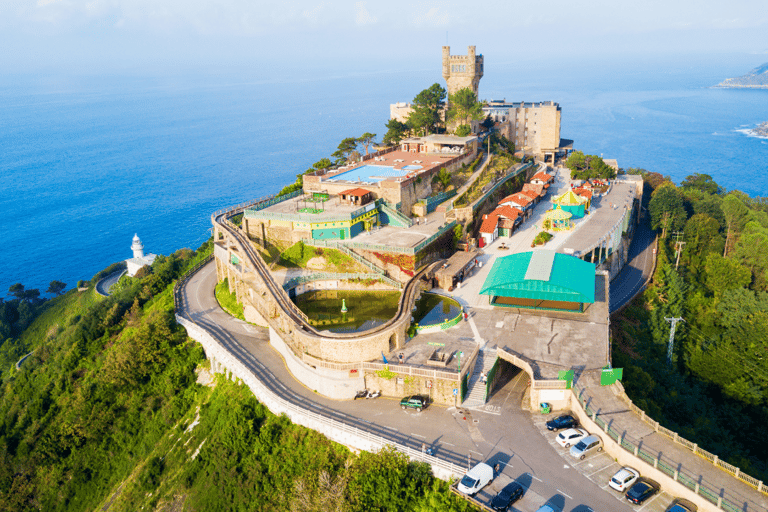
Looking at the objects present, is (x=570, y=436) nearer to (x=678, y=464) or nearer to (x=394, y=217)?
(x=678, y=464)

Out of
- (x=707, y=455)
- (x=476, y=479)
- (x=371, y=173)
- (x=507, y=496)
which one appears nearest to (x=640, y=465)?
(x=707, y=455)

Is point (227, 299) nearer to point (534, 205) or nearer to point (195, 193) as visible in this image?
point (534, 205)

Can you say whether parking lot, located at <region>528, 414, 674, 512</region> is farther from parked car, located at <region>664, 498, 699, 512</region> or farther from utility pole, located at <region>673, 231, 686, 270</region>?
utility pole, located at <region>673, 231, 686, 270</region>

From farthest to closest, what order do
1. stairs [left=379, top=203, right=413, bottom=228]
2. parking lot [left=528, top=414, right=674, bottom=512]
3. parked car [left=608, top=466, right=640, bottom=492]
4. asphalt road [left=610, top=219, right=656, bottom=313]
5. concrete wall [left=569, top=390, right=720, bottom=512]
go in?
stairs [left=379, top=203, right=413, bottom=228] < asphalt road [left=610, top=219, right=656, bottom=313] < parked car [left=608, top=466, right=640, bottom=492] < parking lot [left=528, top=414, right=674, bottom=512] < concrete wall [left=569, top=390, right=720, bottom=512]

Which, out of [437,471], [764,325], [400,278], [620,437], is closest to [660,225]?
[764,325]

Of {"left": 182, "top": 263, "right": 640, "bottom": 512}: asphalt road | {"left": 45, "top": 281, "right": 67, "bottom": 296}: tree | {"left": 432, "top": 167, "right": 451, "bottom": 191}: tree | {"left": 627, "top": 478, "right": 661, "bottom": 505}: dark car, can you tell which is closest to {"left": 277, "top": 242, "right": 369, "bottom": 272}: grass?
{"left": 182, "top": 263, "right": 640, "bottom": 512}: asphalt road
